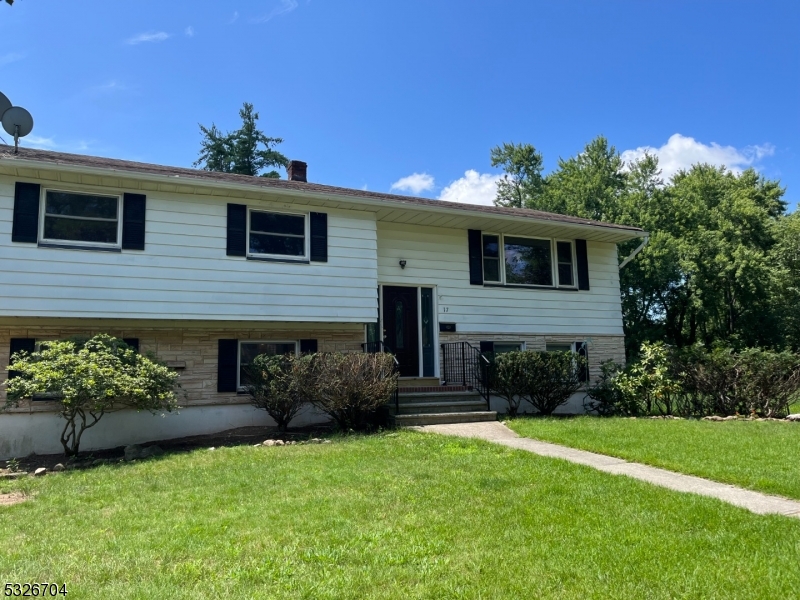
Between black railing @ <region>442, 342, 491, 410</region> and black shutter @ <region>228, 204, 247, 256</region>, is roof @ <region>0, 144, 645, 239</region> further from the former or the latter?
black railing @ <region>442, 342, 491, 410</region>

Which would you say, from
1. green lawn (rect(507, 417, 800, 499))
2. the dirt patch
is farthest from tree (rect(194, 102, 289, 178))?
the dirt patch

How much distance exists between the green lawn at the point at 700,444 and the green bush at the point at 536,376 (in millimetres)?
843

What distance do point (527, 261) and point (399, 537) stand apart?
1044 cm

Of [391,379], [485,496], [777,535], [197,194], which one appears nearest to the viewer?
[777,535]

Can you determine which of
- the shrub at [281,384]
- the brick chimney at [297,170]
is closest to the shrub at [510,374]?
the shrub at [281,384]

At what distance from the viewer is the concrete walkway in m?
4.59

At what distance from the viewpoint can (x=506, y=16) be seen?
12961 millimetres

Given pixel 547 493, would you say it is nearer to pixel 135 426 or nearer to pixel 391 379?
pixel 391 379

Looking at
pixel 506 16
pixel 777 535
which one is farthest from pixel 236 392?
pixel 506 16

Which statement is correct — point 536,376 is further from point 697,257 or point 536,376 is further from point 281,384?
point 697,257

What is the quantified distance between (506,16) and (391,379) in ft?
29.4

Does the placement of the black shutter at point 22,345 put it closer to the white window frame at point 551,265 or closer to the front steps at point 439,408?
the front steps at point 439,408

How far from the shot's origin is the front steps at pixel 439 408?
9.86m

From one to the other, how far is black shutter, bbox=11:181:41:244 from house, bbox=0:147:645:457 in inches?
0.8
